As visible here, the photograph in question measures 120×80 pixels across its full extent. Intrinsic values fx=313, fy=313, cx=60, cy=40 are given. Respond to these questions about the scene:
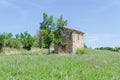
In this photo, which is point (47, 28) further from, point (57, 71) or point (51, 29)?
point (57, 71)

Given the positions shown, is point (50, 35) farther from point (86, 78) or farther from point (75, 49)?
point (86, 78)

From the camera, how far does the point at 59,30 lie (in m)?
56.2

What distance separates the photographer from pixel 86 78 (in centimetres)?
830

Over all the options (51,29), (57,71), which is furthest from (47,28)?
(57,71)

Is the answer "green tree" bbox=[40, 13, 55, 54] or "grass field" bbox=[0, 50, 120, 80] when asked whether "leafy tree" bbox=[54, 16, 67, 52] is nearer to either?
"green tree" bbox=[40, 13, 55, 54]

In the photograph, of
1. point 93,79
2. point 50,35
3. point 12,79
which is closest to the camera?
point 12,79

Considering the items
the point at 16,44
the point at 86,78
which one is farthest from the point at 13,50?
the point at 86,78

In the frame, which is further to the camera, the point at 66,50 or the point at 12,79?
the point at 66,50

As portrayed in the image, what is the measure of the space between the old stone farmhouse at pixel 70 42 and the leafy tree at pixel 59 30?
2.19 ft

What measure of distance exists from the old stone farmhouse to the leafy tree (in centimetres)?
67

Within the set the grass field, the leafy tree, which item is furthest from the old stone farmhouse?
the grass field

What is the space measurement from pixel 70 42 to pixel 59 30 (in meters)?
3.06

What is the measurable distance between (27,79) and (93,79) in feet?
5.64

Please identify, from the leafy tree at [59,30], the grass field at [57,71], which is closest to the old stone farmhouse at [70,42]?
the leafy tree at [59,30]
